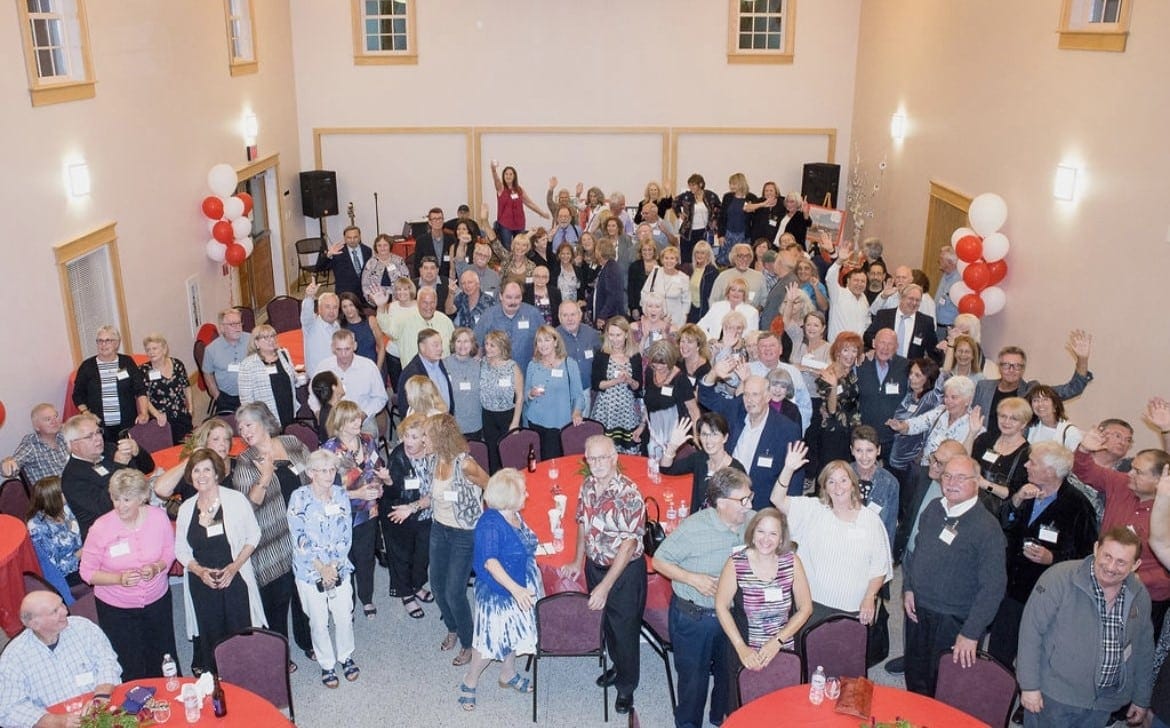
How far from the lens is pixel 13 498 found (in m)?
5.95

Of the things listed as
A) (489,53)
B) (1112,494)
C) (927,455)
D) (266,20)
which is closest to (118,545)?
(927,455)

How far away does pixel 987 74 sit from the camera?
968 centimetres

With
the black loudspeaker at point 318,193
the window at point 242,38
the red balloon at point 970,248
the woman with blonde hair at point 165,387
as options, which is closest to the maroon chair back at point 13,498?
the woman with blonde hair at point 165,387

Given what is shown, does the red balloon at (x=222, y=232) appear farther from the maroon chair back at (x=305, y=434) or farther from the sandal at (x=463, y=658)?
the sandal at (x=463, y=658)

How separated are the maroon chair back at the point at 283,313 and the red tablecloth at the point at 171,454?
3248mm

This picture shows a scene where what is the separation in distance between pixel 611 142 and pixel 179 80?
23.3ft

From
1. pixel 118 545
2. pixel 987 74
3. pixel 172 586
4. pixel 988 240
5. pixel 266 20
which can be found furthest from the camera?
pixel 266 20

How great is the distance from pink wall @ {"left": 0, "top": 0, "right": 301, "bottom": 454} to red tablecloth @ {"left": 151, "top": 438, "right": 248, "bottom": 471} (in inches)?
48.2

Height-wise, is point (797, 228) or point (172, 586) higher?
point (797, 228)

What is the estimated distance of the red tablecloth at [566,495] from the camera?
5.42 m

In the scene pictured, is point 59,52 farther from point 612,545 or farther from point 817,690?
point 817,690

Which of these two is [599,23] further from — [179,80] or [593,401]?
[593,401]

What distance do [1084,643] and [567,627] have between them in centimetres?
256

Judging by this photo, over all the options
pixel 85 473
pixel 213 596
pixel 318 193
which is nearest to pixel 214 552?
pixel 213 596
